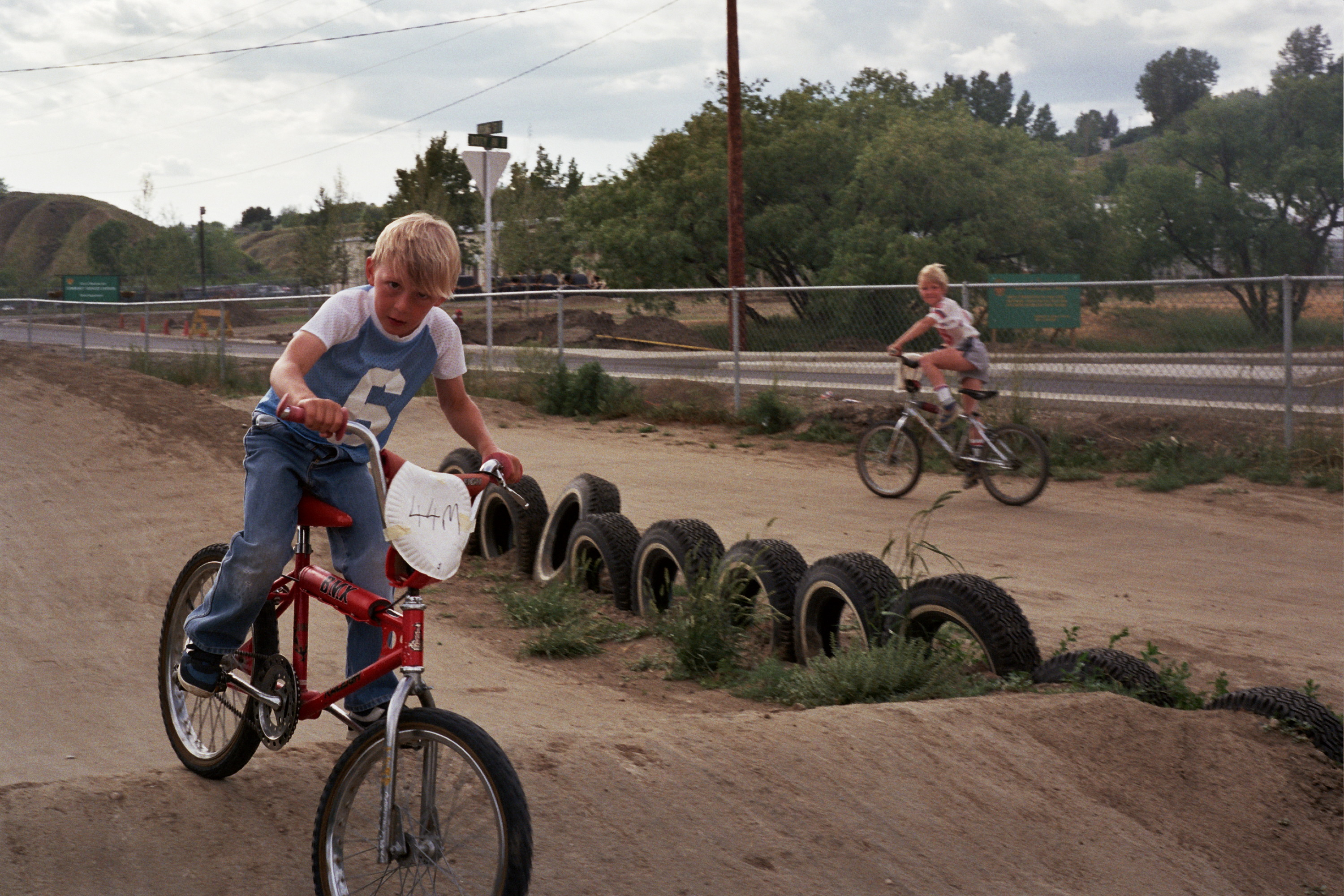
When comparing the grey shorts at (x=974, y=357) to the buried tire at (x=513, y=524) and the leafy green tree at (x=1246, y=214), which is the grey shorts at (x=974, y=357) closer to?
the buried tire at (x=513, y=524)

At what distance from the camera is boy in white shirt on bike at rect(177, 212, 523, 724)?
3.24 meters

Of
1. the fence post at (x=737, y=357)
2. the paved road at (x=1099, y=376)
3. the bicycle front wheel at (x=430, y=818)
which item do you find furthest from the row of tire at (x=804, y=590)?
the fence post at (x=737, y=357)

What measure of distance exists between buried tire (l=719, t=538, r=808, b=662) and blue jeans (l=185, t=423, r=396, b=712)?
2.90m

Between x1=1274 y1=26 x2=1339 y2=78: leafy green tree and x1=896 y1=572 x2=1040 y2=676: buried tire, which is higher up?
x1=1274 y1=26 x2=1339 y2=78: leafy green tree

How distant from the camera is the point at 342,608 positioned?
3.26m

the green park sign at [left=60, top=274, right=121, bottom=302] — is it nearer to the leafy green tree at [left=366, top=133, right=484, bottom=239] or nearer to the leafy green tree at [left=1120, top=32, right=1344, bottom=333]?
the leafy green tree at [left=366, top=133, right=484, bottom=239]

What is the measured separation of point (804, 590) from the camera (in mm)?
5859

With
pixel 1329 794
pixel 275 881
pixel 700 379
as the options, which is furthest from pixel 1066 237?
pixel 275 881

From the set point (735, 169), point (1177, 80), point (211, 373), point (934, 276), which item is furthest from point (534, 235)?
point (1177, 80)

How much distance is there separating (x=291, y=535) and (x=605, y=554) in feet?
12.6

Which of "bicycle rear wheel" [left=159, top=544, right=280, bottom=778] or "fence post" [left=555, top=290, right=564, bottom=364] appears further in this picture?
"fence post" [left=555, top=290, right=564, bottom=364]

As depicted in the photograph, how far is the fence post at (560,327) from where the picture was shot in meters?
17.8

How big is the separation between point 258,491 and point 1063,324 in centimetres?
1272

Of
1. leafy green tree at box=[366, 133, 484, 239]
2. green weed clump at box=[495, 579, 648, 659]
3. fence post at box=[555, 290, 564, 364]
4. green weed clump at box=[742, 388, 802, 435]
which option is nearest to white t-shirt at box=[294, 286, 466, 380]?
green weed clump at box=[495, 579, 648, 659]
